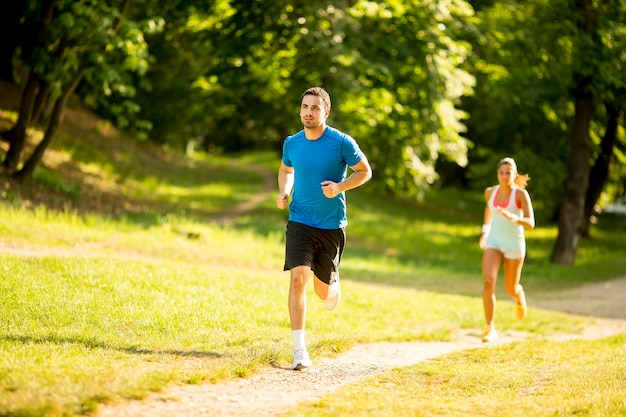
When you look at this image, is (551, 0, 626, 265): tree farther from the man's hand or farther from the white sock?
the white sock

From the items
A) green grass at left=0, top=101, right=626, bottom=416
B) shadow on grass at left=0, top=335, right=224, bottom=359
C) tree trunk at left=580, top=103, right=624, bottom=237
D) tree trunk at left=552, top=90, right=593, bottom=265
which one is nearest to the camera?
green grass at left=0, top=101, right=626, bottom=416

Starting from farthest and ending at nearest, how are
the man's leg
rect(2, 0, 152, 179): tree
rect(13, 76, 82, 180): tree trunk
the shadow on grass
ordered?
rect(13, 76, 82, 180): tree trunk → rect(2, 0, 152, 179): tree → the man's leg → the shadow on grass

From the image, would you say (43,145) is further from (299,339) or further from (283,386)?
(283,386)

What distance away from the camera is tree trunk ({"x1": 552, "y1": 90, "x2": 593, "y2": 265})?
955 inches

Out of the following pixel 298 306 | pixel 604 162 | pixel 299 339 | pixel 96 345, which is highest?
pixel 604 162

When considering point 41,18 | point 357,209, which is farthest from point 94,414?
point 357,209

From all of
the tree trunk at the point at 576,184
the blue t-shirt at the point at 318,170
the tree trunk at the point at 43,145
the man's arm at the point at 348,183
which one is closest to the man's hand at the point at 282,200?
the blue t-shirt at the point at 318,170

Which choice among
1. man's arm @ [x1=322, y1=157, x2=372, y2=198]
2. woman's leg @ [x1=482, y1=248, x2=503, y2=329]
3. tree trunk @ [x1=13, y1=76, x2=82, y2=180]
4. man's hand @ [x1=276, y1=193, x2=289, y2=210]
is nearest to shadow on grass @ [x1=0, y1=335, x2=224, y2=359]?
man's hand @ [x1=276, y1=193, x2=289, y2=210]

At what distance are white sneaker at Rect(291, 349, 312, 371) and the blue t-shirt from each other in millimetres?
1183

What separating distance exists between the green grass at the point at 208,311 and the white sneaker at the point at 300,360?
26cm

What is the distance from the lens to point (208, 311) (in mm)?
10406

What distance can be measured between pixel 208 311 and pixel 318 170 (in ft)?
10.6

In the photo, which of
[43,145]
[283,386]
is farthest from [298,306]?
[43,145]

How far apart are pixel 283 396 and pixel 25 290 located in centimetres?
435
